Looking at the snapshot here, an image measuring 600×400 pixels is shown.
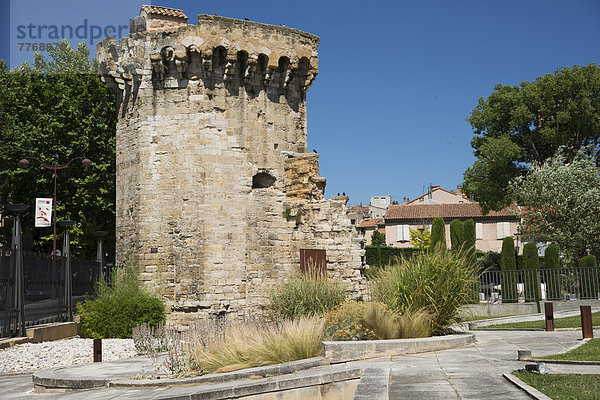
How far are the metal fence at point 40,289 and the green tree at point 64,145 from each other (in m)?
11.8

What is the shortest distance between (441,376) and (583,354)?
104 inches

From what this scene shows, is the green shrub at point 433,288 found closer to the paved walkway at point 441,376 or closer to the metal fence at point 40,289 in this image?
the paved walkway at point 441,376

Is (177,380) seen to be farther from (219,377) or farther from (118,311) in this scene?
(118,311)

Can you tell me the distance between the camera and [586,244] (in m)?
29.1

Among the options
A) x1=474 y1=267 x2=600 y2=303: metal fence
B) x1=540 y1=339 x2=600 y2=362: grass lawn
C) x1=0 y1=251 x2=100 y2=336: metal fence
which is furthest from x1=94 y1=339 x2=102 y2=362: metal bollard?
x1=474 y1=267 x2=600 y2=303: metal fence

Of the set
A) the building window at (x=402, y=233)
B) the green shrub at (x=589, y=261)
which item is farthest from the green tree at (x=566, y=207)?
the building window at (x=402, y=233)

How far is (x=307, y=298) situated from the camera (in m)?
12.5

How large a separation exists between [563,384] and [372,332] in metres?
4.24

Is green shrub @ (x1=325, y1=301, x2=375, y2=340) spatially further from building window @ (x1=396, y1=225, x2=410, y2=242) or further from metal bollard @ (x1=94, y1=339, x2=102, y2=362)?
building window @ (x1=396, y1=225, x2=410, y2=242)

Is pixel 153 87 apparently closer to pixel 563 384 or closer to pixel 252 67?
pixel 252 67

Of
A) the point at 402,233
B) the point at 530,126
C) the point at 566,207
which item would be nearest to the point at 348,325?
the point at 566,207

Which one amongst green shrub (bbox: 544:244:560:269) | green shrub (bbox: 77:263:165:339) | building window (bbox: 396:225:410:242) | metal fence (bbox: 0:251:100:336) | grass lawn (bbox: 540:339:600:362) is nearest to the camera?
grass lawn (bbox: 540:339:600:362)

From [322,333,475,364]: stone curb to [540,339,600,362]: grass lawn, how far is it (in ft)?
6.10

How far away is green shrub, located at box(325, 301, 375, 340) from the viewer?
32.8ft
